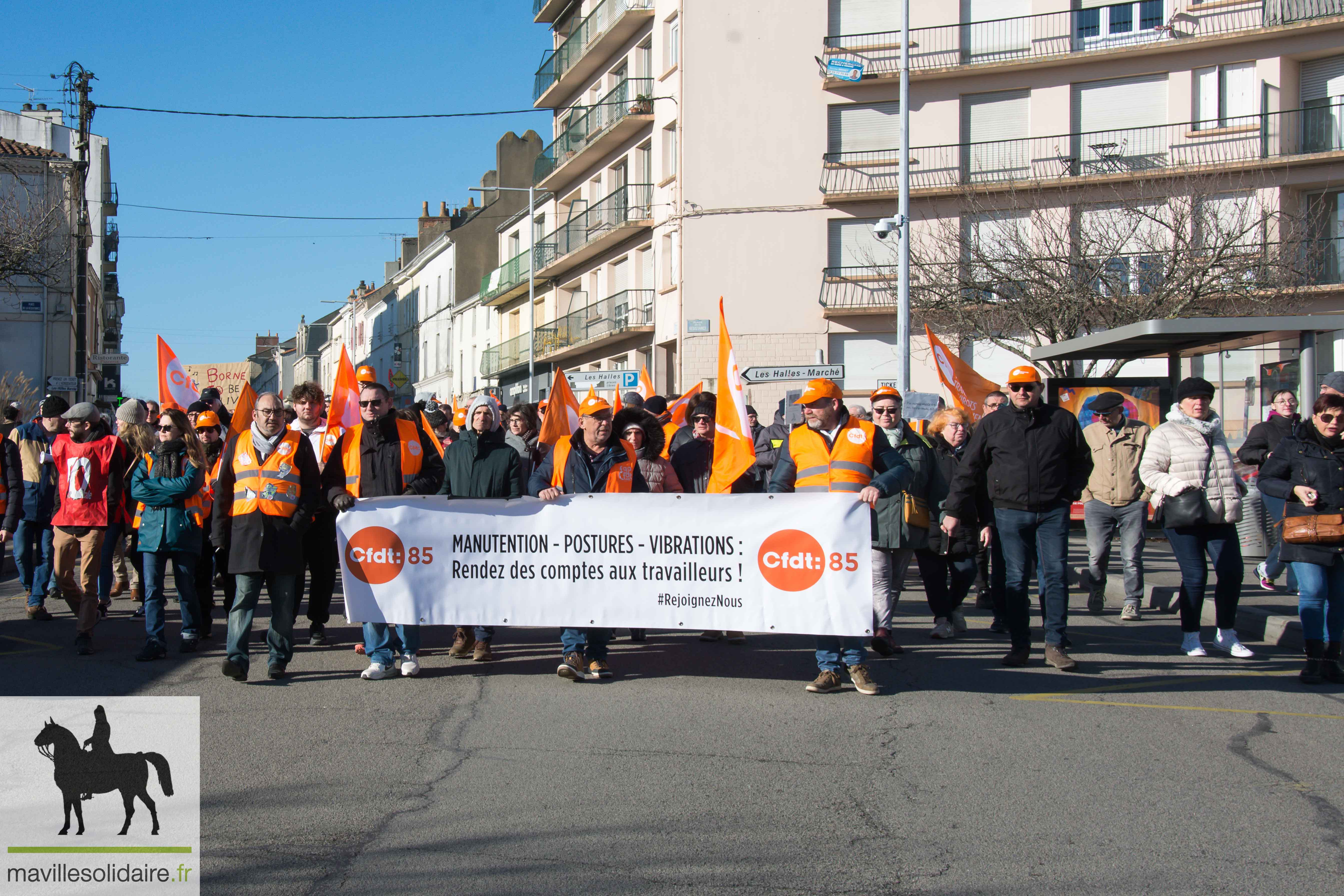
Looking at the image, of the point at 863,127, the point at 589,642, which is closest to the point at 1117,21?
the point at 863,127

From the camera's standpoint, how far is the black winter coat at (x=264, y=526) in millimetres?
7316

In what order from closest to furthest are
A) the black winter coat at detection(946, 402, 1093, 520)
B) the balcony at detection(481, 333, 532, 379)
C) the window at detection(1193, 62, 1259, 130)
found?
the black winter coat at detection(946, 402, 1093, 520) → the window at detection(1193, 62, 1259, 130) → the balcony at detection(481, 333, 532, 379)

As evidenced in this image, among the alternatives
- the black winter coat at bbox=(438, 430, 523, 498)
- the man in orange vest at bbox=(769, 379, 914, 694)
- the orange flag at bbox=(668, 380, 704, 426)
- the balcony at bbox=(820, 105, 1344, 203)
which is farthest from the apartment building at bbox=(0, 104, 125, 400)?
the man in orange vest at bbox=(769, 379, 914, 694)

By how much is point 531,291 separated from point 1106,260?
2255cm

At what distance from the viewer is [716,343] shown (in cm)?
3184

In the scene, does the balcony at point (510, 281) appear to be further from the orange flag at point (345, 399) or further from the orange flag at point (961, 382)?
the orange flag at point (345, 399)

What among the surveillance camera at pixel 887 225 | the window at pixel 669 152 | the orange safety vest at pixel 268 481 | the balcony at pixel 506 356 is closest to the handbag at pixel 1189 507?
the orange safety vest at pixel 268 481

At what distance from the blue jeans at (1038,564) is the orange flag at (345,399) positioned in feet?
18.8

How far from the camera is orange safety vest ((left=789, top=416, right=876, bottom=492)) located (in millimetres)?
7320

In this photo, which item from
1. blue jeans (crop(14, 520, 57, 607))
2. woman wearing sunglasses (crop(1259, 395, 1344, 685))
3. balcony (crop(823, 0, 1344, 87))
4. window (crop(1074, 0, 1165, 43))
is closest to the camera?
woman wearing sunglasses (crop(1259, 395, 1344, 685))

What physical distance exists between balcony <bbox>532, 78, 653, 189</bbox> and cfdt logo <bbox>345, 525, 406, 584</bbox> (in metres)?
28.6

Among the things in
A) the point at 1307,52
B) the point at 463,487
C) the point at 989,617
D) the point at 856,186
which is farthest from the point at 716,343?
the point at 463,487

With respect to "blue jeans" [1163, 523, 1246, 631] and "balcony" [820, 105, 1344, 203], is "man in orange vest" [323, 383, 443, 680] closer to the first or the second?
"blue jeans" [1163, 523, 1246, 631]

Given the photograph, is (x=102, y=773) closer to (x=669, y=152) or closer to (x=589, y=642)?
(x=589, y=642)
